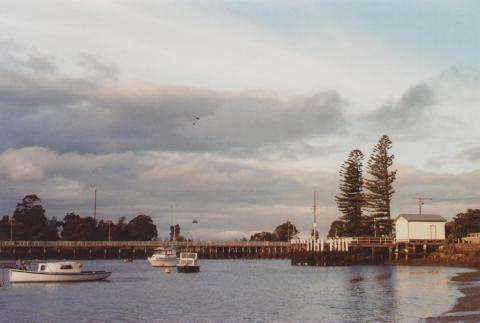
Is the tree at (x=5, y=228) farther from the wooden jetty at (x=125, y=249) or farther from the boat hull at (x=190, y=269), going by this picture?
the boat hull at (x=190, y=269)

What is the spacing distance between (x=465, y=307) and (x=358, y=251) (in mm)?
62889

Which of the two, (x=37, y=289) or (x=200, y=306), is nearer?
(x=200, y=306)

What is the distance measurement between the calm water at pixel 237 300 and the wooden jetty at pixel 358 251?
2576 centimetres

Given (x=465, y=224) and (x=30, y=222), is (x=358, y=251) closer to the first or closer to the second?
(x=465, y=224)

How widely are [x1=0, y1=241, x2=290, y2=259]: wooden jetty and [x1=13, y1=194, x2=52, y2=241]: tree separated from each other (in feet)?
75.3

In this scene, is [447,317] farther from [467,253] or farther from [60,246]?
[60,246]

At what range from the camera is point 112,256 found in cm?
15925

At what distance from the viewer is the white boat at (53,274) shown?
70.5 m

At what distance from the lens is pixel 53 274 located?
7075 cm

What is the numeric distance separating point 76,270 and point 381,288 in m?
33.5

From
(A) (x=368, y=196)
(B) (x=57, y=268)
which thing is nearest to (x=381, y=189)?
(A) (x=368, y=196)

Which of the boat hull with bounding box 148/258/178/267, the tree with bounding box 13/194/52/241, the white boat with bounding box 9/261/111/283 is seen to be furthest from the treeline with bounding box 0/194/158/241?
the white boat with bounding box 9/261/111/283

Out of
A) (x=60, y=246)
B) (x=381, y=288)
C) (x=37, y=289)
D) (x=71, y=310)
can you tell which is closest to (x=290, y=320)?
(x=71, y=310)

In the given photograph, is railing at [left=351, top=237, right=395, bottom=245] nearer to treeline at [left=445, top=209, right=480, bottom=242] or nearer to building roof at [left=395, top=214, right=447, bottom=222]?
building roof at [left=395, top=214, right=447, bottom=222]
